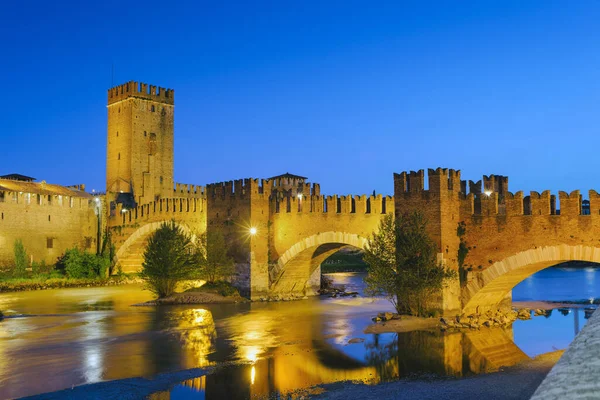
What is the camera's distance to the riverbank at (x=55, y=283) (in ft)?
113

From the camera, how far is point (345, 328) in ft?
65.0

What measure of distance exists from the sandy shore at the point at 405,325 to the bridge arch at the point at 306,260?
5808mm

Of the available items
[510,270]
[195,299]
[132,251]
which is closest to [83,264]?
[132,251]

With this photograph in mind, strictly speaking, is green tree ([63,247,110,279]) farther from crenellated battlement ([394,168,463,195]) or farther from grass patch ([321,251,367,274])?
crenellated battlement ([394,168,463,195])

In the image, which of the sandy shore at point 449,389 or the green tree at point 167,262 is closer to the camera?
the sandy shore at point 449,389

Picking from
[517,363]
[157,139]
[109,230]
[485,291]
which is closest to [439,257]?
[485,291]

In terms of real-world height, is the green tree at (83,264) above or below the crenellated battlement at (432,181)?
below

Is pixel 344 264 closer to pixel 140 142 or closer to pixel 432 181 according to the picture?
pixel 140 142

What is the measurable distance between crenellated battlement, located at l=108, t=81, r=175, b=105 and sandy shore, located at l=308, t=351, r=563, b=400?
45738 mm

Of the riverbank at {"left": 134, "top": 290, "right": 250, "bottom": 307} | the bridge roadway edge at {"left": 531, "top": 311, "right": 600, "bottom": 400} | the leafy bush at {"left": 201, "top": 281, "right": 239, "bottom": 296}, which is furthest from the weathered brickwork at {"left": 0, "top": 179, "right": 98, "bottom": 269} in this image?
the bridge roadway edge at {"left": 531, "top": 311, "right": 600, "bottom": 400}

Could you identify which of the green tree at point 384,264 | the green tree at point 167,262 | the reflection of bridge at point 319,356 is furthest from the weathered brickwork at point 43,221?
the green tree at point 384,264

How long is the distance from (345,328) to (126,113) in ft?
129

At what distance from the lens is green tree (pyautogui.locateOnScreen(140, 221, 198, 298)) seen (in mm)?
27875

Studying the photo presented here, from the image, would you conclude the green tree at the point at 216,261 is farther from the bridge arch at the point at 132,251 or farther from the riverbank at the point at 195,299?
the bridge arch at the point at 132,251
